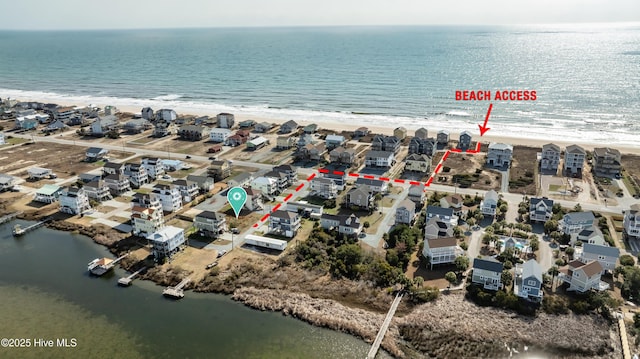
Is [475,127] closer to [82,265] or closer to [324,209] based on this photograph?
[324,209]

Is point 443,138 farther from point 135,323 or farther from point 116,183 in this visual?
point 135,323

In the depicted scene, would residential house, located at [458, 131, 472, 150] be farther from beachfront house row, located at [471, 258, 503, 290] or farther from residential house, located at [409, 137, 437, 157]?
beachfront house row, located at [471, 258, 503, 290]

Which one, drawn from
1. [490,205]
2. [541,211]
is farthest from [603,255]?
[490,205]

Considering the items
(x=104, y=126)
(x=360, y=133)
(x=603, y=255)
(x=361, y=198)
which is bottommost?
(x=603, y=255)

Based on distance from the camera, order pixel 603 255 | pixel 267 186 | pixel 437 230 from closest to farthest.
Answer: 1. pixel 603 255
2. pixel 437 230
3. pixel 267 186

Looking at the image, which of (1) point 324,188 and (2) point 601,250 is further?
(1) point 324,188

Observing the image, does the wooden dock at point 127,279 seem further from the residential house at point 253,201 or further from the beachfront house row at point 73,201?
the beachfront house row at point 73,201

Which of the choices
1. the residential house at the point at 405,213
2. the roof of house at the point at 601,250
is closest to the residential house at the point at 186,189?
the residential house at the point at 405,213

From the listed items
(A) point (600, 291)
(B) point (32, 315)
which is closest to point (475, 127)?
(A) point (600, 291)

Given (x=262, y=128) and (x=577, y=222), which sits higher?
(x=262, y=128)
